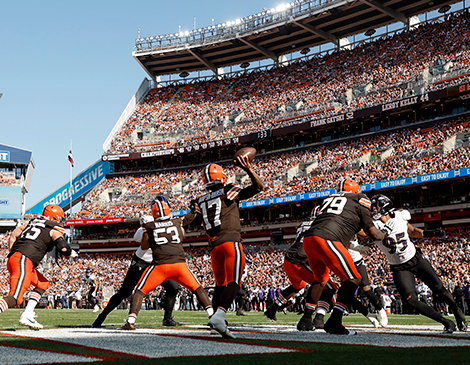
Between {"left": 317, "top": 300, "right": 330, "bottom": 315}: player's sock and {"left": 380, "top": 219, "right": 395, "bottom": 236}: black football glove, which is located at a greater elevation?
{"left": 380, "top": 219, "right": 395, "bottom": 236}: black football glove

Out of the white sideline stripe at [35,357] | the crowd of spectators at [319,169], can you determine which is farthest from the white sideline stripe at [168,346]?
the crowd of spectators at [319,169]

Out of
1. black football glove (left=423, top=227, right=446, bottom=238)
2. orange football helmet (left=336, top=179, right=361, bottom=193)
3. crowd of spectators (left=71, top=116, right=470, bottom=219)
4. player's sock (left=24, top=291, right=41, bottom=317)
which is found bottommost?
player's sock (left=24, top=291, right=41, bottom=317)

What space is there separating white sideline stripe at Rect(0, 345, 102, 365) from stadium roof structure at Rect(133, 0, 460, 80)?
150 feet

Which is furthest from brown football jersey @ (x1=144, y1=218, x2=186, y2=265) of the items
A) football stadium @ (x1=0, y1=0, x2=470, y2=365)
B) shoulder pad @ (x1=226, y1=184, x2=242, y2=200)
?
shoulder pad @ (x1=226, y1=184, x2=242, y2=200)

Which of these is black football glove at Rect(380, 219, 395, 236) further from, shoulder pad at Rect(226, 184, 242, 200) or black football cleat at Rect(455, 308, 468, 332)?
shoulder pad at Rect(226, 184, 242, 200)

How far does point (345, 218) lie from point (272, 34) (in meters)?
47.9

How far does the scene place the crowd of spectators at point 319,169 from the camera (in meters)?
35.0

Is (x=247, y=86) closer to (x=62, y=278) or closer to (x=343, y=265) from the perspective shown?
(x=62, y=278)

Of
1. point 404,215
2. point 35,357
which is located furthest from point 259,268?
point 35,357

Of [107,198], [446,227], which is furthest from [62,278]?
[446,227]

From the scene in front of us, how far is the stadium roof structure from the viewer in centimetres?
4681

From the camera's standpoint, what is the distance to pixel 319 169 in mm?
42062

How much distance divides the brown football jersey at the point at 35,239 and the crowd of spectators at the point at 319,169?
27.6 metres

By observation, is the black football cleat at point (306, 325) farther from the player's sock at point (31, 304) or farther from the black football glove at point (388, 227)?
the player's sock at point (31, 304)
